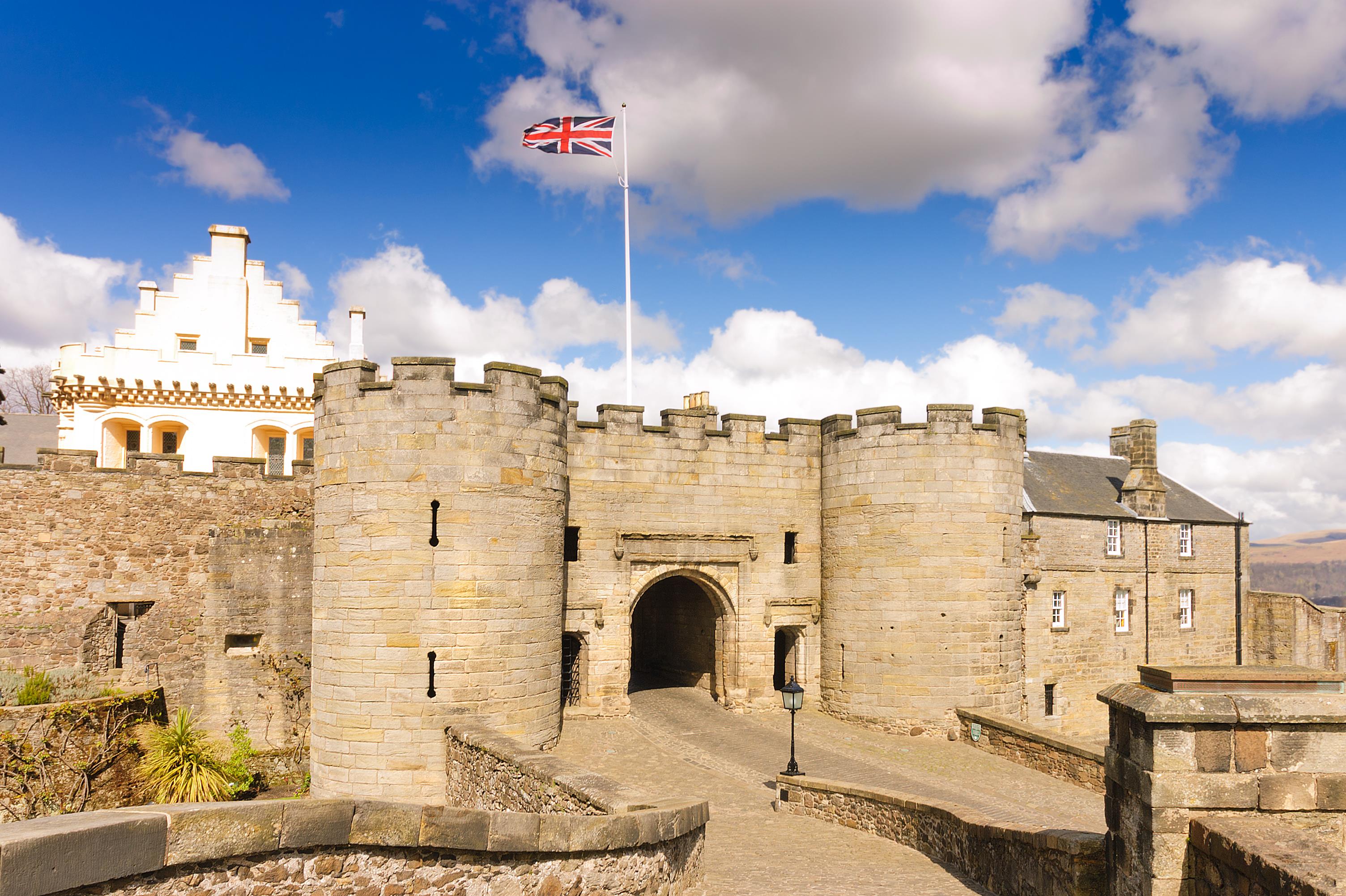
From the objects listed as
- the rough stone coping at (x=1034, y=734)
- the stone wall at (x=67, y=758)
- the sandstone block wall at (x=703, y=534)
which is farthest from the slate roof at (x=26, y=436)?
the rough stone coping at (x=1034, y=734)

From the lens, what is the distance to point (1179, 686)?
586 centimetres

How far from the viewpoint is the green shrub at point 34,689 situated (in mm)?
15953

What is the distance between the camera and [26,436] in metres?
25.9

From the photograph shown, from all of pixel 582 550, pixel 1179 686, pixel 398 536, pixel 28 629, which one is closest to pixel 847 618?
pixel 582 550

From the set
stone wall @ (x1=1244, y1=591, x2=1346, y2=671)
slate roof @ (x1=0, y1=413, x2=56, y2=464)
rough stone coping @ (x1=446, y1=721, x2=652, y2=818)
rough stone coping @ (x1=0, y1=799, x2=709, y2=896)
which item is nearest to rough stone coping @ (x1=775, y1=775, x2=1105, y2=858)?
rough stone coping @ (x1=446, y1=721, x2=652, y2=818)

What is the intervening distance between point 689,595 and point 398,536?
30.9 ft

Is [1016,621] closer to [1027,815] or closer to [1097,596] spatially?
[1027,815]

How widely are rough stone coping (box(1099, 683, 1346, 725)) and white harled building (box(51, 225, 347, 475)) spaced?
22.4 metres

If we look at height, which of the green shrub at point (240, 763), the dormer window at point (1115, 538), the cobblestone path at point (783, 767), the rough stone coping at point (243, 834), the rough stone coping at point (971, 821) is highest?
the dormer window at point (1115, 538)

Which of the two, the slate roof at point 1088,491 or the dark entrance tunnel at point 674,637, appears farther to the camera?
the slate roof at point 1088,491

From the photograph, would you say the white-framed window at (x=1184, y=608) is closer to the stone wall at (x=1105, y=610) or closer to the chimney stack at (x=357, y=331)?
the stone wall at (x=1105, y=610)

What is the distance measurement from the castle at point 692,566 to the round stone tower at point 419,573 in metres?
0.04

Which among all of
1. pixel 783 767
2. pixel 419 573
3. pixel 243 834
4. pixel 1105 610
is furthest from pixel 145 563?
pixel 1105 610

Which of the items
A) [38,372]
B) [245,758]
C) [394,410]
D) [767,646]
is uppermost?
[38,372]
